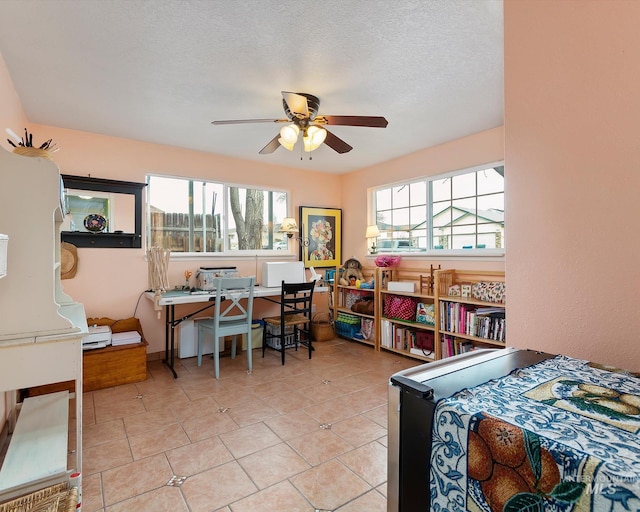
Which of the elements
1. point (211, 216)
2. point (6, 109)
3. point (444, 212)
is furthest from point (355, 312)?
point (6, 109)

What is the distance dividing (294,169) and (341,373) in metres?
2.83

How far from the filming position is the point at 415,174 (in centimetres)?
407

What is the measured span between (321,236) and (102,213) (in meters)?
2.71

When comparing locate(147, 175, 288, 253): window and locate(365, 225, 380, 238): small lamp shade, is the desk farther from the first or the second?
locate(365, 225, 380, 238): small lamp shade

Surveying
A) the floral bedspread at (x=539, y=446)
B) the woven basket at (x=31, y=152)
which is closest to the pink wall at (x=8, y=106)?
the woven basket at (x=31, y=152)

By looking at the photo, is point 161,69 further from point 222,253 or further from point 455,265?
point 455,265

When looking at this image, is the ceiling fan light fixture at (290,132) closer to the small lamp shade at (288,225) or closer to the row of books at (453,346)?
the small lamp shade at (288,225)

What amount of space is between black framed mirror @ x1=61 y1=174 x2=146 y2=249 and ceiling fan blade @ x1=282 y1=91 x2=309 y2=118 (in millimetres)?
2229

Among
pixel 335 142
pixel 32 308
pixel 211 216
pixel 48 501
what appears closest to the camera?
pixel 48 501

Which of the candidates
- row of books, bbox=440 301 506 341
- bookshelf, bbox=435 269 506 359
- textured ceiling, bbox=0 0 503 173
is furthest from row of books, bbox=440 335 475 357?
textured ceiling, bbox=0 0 503 173

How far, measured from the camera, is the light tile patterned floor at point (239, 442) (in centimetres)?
168

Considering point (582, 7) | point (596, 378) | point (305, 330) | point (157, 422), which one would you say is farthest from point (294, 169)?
point (596, 378)

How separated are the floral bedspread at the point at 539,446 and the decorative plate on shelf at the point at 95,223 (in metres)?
3.75

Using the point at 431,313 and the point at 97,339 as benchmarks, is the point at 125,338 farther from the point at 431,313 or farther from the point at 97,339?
the point at 431,313
